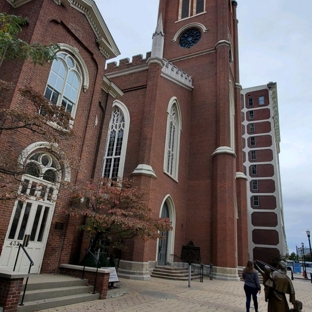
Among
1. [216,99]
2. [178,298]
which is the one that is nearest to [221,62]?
[216,99]

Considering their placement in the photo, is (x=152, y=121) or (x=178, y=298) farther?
(x=152, y=121)

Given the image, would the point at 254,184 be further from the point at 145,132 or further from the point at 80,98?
the point at 80,98

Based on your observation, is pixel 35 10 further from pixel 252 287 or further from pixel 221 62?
pixel 221 62

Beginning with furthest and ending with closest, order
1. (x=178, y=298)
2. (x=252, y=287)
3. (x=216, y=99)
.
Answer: (x=216, y=99), (x=178, y=298), (x=252, y=287)

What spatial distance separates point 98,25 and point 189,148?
11306mm

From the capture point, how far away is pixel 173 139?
19.0 metres

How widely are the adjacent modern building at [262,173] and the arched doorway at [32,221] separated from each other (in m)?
31.6

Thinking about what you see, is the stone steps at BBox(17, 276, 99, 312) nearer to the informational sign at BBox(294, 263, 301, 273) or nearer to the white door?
the white door

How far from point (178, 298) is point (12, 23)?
343 inches

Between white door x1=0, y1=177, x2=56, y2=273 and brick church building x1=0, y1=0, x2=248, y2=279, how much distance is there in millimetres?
31

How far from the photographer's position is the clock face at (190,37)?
24.6m

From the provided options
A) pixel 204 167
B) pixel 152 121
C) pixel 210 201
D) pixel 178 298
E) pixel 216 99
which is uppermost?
pixel 216 99

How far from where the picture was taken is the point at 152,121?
1588 cm

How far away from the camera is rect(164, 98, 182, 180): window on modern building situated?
17.8 metres
